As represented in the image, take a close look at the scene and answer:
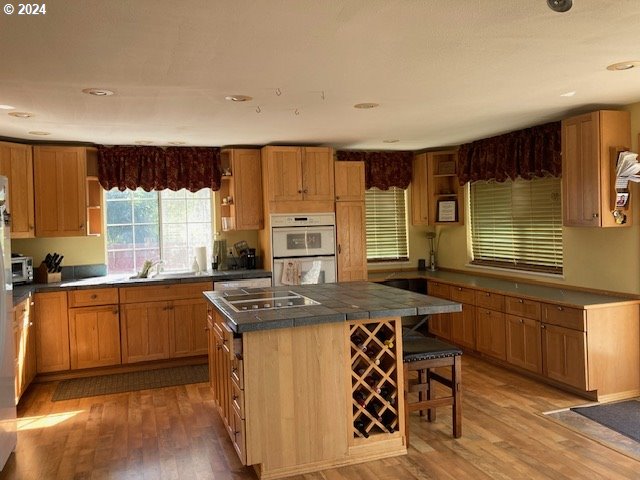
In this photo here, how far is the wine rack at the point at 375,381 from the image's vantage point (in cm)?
321

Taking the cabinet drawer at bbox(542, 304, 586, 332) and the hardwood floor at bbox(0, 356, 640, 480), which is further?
the cabinet drawer at bbox(542, 304, 586, 332)

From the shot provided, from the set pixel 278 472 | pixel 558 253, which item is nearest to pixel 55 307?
pixel 278 472

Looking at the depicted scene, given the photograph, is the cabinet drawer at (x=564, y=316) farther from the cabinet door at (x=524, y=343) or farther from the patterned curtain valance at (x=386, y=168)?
the patterned curtain valance at (x=386, y=168)

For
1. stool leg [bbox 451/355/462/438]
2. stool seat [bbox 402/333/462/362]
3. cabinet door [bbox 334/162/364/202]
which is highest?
cabinet door [bbox 334/162/364/202]

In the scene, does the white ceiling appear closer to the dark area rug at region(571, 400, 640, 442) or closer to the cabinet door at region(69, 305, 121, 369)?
the cabinet door at region(69, 305, 121, 369)

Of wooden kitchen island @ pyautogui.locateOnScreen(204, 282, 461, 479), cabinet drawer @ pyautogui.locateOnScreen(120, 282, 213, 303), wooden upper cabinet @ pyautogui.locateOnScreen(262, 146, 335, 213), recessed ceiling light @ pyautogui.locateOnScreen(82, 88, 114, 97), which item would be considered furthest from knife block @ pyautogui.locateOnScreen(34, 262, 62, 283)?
wooden kitchen island @ pyautogui.locateOnScreen(204, 282, 461, 479)

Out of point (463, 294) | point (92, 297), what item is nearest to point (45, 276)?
point (92, 297)

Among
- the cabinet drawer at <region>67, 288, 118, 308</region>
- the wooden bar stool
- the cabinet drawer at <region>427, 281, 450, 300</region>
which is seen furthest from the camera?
the cabinet drawer at <region>427, 281, 450, 300</region>

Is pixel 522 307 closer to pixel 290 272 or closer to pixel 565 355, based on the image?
pixel 565 355

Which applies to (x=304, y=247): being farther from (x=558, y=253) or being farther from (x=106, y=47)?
(x=106, y=47)

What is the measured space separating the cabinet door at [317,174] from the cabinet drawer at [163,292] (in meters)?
1.45

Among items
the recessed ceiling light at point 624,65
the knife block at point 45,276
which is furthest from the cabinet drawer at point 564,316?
the knife block at point 45,276

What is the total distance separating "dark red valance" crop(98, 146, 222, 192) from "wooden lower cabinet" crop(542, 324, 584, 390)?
3716mm

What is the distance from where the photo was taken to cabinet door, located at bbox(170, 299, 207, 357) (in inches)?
211
